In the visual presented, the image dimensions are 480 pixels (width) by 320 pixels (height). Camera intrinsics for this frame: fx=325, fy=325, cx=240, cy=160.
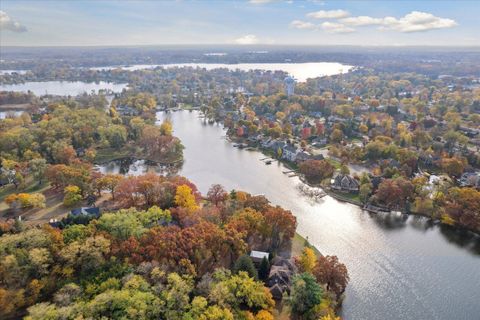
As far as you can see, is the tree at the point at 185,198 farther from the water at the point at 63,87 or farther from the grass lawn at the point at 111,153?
the water at the point at 63,87

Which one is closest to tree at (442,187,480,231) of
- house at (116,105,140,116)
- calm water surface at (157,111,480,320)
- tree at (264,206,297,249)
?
calm water surface at (157,111,480,320)

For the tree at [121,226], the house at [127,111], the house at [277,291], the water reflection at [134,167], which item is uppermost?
the house at [127,111]

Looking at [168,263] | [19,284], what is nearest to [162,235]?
[168,263]

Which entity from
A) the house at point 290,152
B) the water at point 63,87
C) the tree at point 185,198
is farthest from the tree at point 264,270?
the water at point 63,87

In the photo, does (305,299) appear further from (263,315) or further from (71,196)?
(71,196)

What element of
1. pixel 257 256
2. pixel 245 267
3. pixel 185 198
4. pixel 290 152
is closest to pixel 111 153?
pixel 185 198

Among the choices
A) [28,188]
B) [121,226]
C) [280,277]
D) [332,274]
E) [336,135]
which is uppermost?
[336,135]
